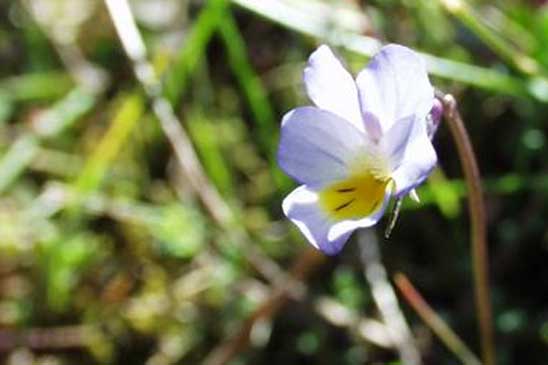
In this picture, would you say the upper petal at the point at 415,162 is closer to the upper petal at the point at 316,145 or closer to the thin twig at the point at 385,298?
the upper petal at the point at 316,145

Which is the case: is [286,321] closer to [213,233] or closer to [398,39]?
[213,233]

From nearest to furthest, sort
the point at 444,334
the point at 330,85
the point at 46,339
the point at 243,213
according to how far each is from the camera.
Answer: the point at 330,85, the point at 444,334, the point at 46,339, the point at 243,213

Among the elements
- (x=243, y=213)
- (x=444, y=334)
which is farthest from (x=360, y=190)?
(x=243, y=213)

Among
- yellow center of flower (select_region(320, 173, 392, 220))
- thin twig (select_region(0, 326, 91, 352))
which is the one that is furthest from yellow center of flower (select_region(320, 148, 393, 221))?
thin twig (select_region(0, 326, 91, 352))

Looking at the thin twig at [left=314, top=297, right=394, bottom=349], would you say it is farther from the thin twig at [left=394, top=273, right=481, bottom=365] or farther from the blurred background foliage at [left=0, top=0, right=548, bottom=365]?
the thin twig at [left=394, top=273, right=481, bottom=365]

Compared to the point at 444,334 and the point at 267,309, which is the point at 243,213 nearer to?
the point at 267,309

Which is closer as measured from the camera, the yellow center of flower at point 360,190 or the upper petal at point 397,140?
the upper petal at point 397,140

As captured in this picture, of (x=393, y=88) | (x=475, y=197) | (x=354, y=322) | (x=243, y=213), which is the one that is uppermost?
(x=393, y=88)

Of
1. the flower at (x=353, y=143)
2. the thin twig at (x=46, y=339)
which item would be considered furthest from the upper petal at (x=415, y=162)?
the thin twig at (x=46, y=339)
